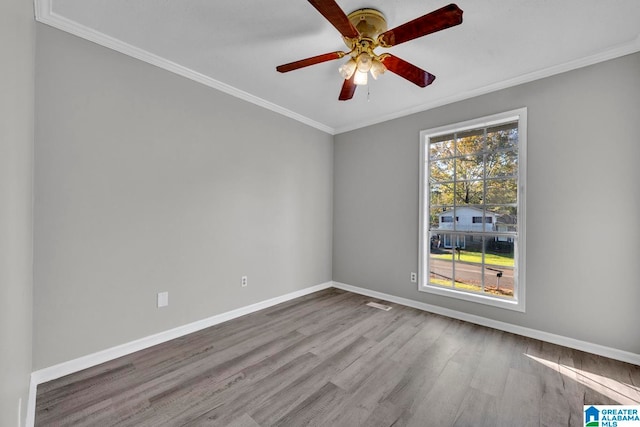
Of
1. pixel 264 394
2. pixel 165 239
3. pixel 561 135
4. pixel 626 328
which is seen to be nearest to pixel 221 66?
pixel 165 239

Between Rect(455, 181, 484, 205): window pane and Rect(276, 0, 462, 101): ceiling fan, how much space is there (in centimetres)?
152

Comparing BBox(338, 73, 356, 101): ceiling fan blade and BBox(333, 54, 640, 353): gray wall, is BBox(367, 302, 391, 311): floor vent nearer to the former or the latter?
BBox(333, 54, 640, 353): gray wall

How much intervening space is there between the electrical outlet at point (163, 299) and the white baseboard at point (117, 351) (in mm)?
261

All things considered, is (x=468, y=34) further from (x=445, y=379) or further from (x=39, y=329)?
(x=39, y=329)

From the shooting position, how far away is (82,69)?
206 centimetres

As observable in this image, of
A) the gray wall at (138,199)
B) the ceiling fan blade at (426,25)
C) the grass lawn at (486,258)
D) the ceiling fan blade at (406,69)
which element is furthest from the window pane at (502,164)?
the gray wall at (138,199)

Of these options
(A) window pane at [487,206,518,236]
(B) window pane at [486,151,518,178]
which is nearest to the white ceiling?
(B) window pane at [486,151,518,178]

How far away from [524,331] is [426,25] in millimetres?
2940

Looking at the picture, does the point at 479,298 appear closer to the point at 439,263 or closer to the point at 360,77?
the point at 439,263

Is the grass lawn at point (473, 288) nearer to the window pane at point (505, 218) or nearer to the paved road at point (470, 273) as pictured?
the paved road at point (470, 273)

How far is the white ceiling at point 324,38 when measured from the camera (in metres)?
1.84

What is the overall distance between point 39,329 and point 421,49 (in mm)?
3633

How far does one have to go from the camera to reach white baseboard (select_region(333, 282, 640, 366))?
2.27 meters

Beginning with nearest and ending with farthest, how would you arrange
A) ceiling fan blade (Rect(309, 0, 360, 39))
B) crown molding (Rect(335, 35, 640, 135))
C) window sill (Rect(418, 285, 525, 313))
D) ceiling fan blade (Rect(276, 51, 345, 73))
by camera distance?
ceiling fan blade (Rect(309, 0, 360, 39)), ceiling fan blade (Rect(276, 51, 345, 73)), crown molding (Rect(335, 35, 640, 135)), window sill (Rect(418, 285, 525, 313))
